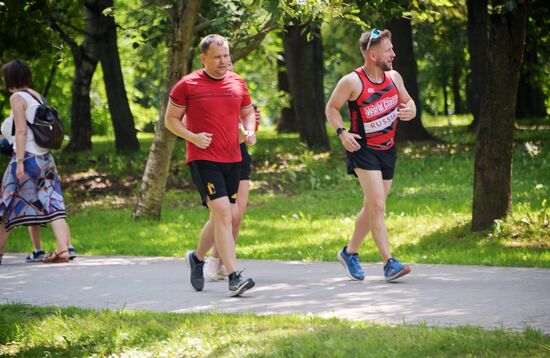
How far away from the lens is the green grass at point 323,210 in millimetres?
11625

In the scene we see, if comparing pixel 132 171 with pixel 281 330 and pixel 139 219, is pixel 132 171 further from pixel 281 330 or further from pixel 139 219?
pixel 281 330

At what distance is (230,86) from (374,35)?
1323 mm

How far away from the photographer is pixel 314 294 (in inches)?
335

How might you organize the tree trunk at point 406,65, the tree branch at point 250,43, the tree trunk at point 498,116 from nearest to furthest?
the tree trunk at point 498,116
the tree branch at point 250,43
the tree trunk at point 406,65

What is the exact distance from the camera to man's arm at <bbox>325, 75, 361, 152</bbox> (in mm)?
8844

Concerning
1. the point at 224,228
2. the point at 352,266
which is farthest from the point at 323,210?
A: the point at 224,228

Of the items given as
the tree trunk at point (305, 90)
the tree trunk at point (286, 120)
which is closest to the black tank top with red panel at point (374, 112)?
the tree trunk at point (305, 90)

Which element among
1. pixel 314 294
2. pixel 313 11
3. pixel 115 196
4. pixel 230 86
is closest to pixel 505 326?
pixel 314 294

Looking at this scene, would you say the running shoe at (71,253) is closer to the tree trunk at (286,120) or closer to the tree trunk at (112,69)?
the tree trunk at (112,69)

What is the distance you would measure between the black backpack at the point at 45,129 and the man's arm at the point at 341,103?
11.7 ft

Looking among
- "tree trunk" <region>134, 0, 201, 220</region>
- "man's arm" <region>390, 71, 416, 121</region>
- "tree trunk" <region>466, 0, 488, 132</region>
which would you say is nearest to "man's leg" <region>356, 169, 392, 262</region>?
"man's arm" <region>390, 71, 416, 121</region>

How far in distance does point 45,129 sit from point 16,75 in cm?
64

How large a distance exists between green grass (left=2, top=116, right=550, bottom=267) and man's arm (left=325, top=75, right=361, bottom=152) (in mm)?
2191

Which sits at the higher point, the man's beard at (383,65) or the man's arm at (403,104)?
the man's beard at (383,65)
